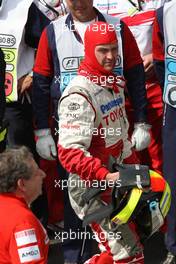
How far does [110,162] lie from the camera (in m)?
3.46

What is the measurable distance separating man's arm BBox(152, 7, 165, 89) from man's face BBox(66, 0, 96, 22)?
41 cm

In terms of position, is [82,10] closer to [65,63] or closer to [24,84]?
[65,63]

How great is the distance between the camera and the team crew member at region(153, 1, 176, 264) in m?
4.15

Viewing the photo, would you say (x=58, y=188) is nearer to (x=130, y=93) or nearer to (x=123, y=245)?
(x=130, y=93)

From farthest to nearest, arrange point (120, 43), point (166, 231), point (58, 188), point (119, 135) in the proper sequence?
point (58, 188)
point (166, 231)
point (120, 43)
point (119, 135)

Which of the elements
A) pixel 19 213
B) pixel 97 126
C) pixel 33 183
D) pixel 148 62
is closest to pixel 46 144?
pixel 97 126

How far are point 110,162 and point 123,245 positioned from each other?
43 centimetres

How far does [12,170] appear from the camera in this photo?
A: 2.95 metres

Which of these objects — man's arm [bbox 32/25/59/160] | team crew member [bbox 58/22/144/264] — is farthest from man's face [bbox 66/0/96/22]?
team crew member [bbox 58/22/144/264]

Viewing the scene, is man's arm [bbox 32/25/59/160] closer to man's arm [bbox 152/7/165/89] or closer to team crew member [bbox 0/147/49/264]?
man's arm [bbox 152/7/165/89]

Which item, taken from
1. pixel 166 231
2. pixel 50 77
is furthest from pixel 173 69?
pixel 166 231

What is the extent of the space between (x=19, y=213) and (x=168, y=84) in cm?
164

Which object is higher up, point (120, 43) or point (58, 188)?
point (120, 43)

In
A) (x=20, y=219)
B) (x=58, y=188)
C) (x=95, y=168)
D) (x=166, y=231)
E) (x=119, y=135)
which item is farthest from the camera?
(x=58, y=188)
